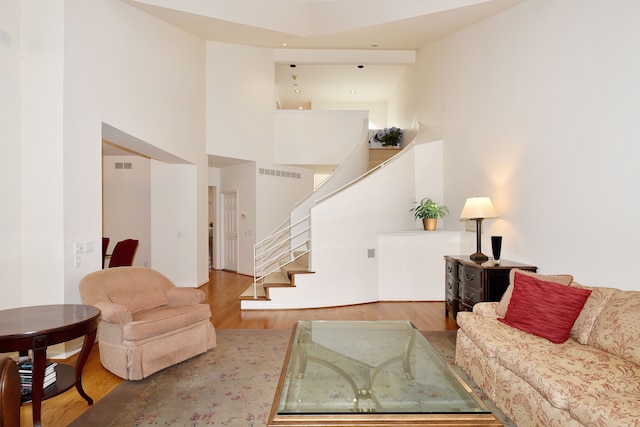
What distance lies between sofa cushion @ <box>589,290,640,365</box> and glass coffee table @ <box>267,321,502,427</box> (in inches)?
43.1

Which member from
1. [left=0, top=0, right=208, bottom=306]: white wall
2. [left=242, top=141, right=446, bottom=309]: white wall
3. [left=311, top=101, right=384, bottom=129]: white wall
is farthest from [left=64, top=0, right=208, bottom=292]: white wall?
[left=311, top=101, right=384, bottom=129]: white wall

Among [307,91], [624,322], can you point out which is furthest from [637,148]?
[307,91]

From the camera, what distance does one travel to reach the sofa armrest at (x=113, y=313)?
2838mm

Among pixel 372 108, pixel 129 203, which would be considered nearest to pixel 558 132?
pixel 129 203

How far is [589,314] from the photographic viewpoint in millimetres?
2555

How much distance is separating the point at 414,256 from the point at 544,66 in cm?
303

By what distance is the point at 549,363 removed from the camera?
7.04 ft

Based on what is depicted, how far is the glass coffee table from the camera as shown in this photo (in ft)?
5.56

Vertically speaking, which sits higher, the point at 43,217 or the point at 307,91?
the point at 307,91

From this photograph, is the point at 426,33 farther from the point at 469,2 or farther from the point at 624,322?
the point at 624,322

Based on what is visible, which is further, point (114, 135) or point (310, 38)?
point (310, 38)

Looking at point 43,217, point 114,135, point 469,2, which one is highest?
point 469,2

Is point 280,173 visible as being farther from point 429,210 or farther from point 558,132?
point 558,132

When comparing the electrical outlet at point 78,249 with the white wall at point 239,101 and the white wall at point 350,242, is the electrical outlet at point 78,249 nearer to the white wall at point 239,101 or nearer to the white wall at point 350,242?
the white wall at point 350,242
